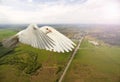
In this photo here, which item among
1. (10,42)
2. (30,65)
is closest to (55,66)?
(30,65)

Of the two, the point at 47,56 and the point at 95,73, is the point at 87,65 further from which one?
the point at 47,56

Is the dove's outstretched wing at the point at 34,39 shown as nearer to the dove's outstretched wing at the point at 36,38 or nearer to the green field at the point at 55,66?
the dove's outstretched wing at the point at 36,38

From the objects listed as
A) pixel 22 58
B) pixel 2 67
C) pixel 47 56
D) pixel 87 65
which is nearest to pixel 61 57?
pixel 47 56

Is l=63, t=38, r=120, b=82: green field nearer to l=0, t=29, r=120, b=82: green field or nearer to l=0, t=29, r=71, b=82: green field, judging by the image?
l=0, t=29, r=120, b=82: green field

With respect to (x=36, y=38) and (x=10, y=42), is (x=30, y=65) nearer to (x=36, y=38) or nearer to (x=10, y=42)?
(x=10, y=42)

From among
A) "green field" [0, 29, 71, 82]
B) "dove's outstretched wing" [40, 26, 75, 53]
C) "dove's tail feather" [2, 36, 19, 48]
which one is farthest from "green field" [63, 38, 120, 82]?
"dove's tail feather" [2, 36, 19, 48]

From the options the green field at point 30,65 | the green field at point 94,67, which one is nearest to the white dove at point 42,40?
the green field at point 94,67

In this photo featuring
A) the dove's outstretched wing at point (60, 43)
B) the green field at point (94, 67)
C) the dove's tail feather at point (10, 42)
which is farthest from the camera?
the green field at point (94, 67)
